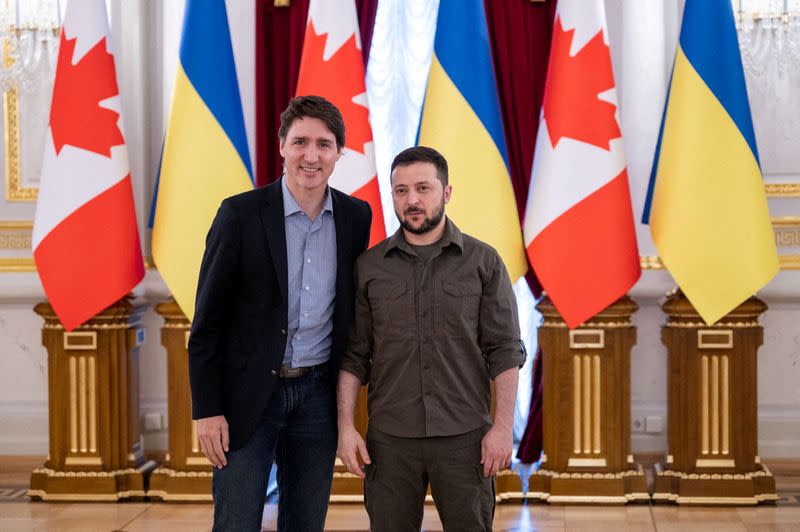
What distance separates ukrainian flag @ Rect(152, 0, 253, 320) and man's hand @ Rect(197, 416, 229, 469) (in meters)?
1.89

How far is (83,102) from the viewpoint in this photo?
3959 mm

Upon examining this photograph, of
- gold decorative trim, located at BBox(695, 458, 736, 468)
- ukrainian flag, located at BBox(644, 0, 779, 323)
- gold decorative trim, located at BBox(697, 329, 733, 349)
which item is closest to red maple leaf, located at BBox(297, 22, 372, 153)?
ukrainian flag, located at BBox(644, 0, 779, 323)

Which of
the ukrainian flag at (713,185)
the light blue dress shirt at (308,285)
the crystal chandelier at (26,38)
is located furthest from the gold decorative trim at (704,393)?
the crystal chandelier at (26,38)

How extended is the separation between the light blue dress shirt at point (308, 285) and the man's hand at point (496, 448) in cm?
43

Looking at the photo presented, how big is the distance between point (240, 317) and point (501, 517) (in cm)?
212

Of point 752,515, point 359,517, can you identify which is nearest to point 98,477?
point 359,517

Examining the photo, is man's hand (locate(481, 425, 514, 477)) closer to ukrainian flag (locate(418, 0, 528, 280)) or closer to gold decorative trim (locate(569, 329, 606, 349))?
ukrainian flag (locate(418, 0, 528, 280))

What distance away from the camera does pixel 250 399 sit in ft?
6.70

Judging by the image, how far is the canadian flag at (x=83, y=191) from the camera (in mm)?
3941

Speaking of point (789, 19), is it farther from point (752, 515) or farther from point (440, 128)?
point (752, 515)

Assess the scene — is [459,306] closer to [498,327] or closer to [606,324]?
[498,327]

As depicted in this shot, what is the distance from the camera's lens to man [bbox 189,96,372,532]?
204 cm

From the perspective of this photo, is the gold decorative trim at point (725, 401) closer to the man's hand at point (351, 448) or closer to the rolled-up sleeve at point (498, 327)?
the rolled-up sleeve at point (498, 327)

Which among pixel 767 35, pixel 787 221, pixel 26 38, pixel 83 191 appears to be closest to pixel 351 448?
pixel 83 191
